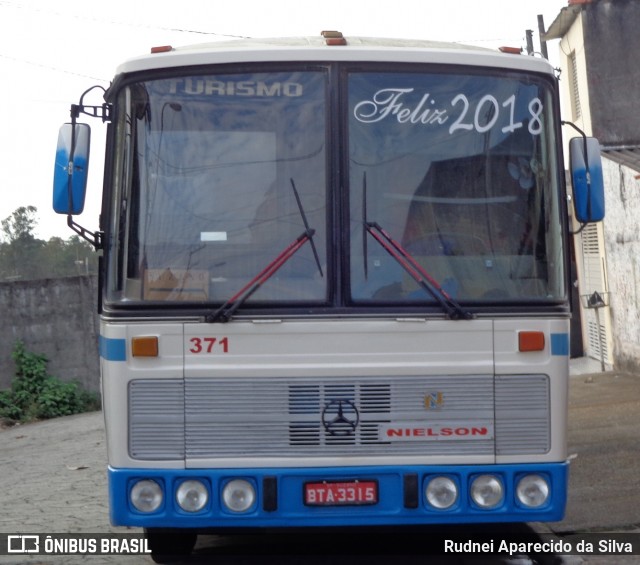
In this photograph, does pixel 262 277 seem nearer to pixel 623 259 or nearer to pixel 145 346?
pixel 145 346

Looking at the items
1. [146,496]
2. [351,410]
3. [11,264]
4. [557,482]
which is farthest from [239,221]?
[11,264]

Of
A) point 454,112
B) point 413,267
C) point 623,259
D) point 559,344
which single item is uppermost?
point 454,112

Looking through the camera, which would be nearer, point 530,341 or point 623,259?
point 530,341

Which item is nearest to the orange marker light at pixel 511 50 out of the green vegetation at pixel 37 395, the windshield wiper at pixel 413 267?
the windshield wiper at pixel 413 267

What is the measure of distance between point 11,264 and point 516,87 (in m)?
18.4

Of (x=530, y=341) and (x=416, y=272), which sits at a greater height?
(x=416, y=272)

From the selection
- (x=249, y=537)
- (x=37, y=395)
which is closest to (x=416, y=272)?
(x=249, y=537)

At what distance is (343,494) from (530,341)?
1.19 meters

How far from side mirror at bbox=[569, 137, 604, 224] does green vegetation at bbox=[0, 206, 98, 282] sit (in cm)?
1720

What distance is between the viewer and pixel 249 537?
291 inches

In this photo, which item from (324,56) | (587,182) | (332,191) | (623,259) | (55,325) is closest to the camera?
(332,191)

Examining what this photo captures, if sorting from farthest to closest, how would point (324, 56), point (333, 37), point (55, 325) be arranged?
point (55, 325) → point (333, 37) → point (324, 56)

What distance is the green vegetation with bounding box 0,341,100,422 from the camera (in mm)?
15789
